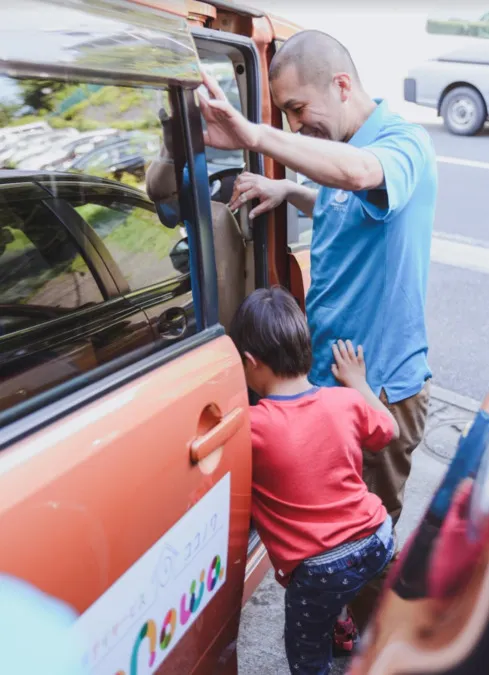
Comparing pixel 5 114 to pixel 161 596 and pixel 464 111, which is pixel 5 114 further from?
pixel 464 111

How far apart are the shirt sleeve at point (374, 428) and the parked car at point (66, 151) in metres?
0.89

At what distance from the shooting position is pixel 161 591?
124 cm

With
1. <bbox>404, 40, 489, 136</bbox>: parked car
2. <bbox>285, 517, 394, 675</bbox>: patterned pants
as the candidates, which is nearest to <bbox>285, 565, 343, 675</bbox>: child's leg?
<bbox>285, 517, 394, 675</bbox>: patterned pants

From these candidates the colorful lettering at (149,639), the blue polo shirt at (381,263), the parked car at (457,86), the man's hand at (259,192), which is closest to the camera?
the colorful lettering at (149,639)

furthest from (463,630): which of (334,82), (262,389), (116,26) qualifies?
(334,82)

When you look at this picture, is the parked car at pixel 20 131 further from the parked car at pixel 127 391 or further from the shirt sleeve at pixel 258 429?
the shirt sleeve at pixel 258 429

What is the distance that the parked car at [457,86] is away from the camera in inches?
384

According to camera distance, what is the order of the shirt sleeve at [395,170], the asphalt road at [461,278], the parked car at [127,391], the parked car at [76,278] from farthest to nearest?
the asphalt road at [461,278] < the shirt sleeve at [395,170] < the parked car at [76,278] < the parked car at [127,391]

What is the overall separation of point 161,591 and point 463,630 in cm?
67

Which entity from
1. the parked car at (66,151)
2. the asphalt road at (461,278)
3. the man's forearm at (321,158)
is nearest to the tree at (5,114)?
the parked car at (66,151)

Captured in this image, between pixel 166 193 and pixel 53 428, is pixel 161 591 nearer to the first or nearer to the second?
pixel 53 428

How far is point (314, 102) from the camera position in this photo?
1799 millimetres

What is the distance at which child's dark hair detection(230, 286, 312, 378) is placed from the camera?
5.27ft

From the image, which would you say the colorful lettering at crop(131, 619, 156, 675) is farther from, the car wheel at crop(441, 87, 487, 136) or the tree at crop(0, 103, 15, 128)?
the car wheel at crop(441, 87, 487, 136)
